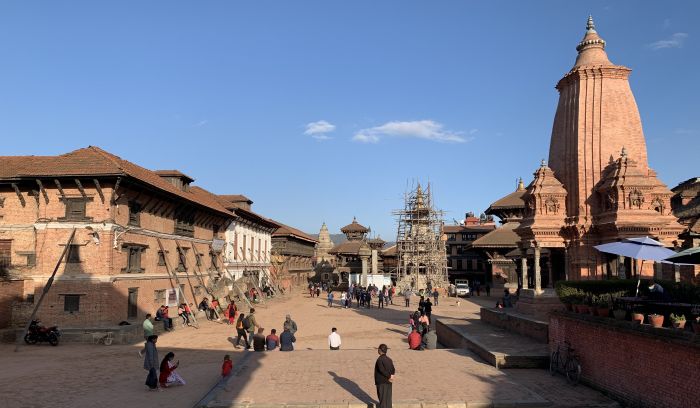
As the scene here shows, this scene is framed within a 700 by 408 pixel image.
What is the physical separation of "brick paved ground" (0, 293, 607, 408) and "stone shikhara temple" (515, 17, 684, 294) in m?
9.59

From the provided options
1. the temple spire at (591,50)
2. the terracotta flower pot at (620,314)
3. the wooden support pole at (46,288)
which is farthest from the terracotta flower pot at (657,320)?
the wooden support pole at (46,288)

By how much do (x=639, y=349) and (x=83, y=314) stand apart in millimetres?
20787

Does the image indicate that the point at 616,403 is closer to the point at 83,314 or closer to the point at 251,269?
the point at 83,314

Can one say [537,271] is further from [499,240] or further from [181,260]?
[499,240]

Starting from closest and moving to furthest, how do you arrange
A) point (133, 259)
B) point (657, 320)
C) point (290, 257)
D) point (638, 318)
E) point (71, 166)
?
point (657, 320) → point (638, 318) → point (71, 166) → point (133, 259) → point (290, 257)

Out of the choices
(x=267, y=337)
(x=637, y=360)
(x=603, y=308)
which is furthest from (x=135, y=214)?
(x=637, y=360)

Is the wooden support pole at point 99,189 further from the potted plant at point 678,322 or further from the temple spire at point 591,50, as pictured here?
the temple spire at point 591,50

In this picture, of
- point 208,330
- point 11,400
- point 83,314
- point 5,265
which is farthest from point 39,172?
point 11,400

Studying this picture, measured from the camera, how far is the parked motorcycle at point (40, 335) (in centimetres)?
2003

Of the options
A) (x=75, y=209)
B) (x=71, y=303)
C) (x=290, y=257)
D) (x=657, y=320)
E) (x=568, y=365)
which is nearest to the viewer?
(x=657, y=320)

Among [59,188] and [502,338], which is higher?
[59,188]

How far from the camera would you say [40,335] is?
20.1 metres

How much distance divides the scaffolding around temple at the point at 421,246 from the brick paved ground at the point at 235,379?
31.6 metres

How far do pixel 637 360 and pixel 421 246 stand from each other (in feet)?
151
